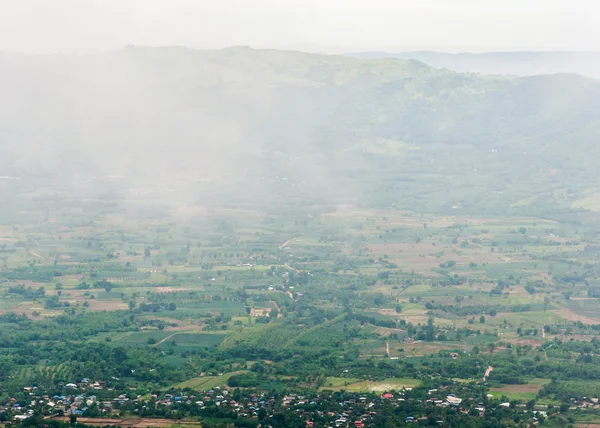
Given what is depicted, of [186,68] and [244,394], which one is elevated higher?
[186,68]

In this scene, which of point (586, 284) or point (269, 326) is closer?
point (269, 326)

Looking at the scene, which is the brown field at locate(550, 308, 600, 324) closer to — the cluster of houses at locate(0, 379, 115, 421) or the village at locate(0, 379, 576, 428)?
the village at locate(0, 379, 576, 428)

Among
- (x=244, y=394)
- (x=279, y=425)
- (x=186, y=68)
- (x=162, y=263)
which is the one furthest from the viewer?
(x=186, y=68)

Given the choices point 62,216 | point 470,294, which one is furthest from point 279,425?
point 62,216

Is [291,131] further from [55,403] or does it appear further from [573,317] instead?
[55,403]

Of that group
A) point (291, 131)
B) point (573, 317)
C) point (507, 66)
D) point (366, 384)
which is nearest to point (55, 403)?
point (366, 384)

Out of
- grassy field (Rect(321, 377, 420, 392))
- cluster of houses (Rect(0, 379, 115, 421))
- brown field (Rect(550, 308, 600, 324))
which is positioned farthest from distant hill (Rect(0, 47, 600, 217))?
cluster of houses (Rect(0, 379, 115, 421))

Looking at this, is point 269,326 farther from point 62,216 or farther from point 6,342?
point 62,216

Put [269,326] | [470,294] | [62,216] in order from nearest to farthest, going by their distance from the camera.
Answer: [269,326]
[470,294]
[62,216]
